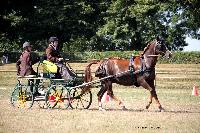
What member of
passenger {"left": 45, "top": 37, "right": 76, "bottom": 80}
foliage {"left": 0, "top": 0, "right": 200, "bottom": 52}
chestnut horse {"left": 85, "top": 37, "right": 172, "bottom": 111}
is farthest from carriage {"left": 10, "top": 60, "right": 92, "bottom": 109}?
foliage {"left": 0, "top": 0, "right": 200, "bottom": 52}

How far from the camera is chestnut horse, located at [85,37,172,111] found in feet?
60.4

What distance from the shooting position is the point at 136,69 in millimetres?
18562

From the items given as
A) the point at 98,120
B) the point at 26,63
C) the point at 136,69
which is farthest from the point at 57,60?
the point at 98,120

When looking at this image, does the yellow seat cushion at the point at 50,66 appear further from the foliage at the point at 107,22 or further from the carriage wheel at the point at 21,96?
the foliage at the point at 107,22

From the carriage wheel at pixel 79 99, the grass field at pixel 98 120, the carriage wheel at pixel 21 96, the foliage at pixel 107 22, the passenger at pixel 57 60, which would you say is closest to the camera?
the grass field at pixel 98 120

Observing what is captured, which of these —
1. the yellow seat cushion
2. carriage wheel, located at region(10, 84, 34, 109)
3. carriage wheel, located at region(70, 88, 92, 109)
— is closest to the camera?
the yellow seat cushion

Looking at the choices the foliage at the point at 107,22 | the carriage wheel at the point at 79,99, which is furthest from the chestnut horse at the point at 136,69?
the foliage at the point at 107,22

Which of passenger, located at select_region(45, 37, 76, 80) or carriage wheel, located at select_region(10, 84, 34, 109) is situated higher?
passenger, located at select_region(45, 37, 76, 80)

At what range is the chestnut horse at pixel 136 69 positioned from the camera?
18406 millimetres

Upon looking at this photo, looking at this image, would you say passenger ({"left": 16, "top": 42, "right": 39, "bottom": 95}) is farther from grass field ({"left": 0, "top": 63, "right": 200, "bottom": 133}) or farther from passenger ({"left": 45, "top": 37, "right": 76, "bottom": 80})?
grass field ({"left": 0, "top": 63, "right": 200, "bottom": 133})

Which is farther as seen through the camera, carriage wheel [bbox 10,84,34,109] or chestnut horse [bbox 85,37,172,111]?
carriage wheel [bbox 10,84,34,109]

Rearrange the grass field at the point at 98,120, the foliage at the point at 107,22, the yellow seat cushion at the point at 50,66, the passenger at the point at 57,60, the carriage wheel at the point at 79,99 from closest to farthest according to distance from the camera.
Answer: the grass field at the point at 98,120, the passenger at the point at 57,60, the yellow seat cushion at the point at 50,66, the carriage wheel at the point at 79,99, the foliage at the point at 107,22

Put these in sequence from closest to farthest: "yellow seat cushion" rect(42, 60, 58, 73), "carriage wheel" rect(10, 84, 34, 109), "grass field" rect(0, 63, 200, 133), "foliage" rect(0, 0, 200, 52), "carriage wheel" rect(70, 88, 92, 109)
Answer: "grass field" rect(0, 63, 200, 133)
"yellow seat cushion" rect(42, 60, 58, 73)
"carriage wheel" rect(70, 88, 92, 109)
"carriage wheel" rect(10, 84, 34, 109)
"foliage" rect(0, 0, 200, 52)

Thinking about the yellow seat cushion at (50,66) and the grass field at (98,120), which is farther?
the yellow seat cushion at (50,66)
